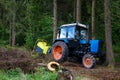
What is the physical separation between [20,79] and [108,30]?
27.0 feet

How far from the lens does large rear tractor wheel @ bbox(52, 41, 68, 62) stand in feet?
52.7

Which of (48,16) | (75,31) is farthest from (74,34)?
(48,16)

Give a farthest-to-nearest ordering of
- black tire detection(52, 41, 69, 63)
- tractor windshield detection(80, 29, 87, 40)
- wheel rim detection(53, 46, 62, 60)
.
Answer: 1. wheel rim detection(53, 46, 62, 60)
2. tractor windshield detection(80, 29, 87, 40)
3. black tire detection(52, 41, 69, 63)

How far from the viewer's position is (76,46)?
1641 cm

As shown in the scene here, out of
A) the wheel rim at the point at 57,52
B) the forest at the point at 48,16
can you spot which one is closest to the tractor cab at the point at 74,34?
the wheel rim at the point at 57,52

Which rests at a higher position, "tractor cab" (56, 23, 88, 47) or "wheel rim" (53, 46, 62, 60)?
"tractor cab" (56, 23, 88, 47)

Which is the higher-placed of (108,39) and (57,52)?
(108,39)

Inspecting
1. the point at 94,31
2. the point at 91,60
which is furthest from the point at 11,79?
the point at 94,31

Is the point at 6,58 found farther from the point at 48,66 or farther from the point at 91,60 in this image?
the point at 91,60

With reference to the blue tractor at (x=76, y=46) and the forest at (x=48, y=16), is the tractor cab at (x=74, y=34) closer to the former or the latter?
the blue tractor at (x=76, y=46)

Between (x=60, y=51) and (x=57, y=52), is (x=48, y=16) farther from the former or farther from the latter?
(x=60, y=51)

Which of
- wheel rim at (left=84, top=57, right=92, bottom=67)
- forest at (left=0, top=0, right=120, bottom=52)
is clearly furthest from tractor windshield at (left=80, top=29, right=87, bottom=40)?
forest at (left=0, top=0, right=120, bottom=52)

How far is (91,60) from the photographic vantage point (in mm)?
14992

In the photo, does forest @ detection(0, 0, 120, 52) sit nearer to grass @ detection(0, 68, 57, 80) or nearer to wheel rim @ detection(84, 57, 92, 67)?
wheel rim @ detection(84, 57, 92, 67)
